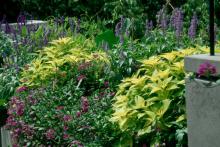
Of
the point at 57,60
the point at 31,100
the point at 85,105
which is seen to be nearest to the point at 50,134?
the point at 85,105

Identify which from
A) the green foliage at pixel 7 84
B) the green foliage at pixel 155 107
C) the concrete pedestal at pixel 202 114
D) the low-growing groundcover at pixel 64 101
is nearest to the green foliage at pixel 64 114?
the low-growing groundcover at pixel 64 101

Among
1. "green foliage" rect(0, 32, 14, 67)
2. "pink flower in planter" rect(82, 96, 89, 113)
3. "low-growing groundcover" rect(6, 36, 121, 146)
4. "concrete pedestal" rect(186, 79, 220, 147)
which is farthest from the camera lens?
"green foliage" rect(0, 32, 14, 67)

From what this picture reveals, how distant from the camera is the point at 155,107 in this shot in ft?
12.6

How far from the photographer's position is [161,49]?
538 cm

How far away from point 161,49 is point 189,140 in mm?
2062

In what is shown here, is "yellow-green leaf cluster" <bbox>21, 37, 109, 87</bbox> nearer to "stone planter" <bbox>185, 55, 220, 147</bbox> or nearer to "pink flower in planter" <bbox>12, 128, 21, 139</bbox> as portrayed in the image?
"pink flower in planter" <bbox>12, 128, 21, 139</bbox>

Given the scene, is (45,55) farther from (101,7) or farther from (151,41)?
(101,7)

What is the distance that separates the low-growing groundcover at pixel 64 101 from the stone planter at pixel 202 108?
3.15ft

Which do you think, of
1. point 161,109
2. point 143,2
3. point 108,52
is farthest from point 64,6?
point 161,109

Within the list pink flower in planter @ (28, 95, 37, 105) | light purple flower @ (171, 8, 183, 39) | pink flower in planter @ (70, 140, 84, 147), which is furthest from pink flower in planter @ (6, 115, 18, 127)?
light purple flower @ (171, 8, 183, 39)

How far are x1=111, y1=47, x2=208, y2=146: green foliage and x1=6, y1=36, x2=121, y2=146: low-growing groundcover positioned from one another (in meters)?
0.27

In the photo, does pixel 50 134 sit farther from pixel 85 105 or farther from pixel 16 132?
pixel 16 132

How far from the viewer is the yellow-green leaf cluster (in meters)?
5.43

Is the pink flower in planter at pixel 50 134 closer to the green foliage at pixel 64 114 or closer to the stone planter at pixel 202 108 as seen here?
the green foliage at pixel 64 114
